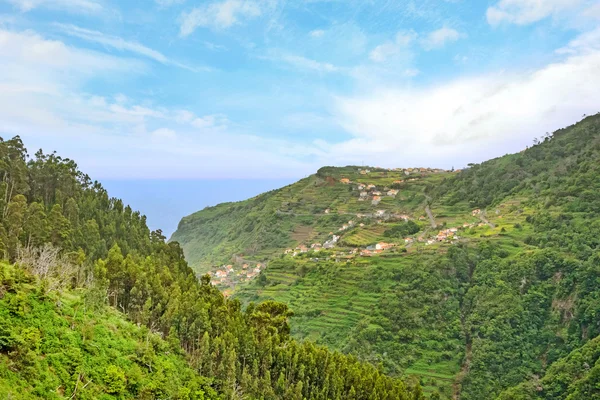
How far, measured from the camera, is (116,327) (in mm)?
18844

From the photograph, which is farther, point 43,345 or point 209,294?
point 209,294

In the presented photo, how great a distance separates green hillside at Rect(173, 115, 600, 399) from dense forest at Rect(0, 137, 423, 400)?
13314 mm

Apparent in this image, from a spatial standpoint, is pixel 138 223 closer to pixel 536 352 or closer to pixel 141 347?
pixel 141 347

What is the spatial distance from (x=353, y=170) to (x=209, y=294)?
9343 centimetres

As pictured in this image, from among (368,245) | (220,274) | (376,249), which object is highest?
(368,245)

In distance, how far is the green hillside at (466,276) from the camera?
35.9 metres

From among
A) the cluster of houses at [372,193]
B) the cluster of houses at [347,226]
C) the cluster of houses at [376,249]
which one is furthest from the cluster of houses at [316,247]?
the cluster of houses at [372,193]

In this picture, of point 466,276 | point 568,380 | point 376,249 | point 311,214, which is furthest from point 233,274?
point 568,380

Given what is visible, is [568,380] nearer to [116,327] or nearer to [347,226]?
[116,327]

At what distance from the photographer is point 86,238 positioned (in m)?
30.3

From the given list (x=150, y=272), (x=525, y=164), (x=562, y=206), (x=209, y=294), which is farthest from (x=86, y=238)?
(x=525, y=164)

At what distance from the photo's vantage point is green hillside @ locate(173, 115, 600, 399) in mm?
35875

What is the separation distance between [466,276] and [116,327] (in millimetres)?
37809

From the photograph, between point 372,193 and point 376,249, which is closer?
point 376,249
